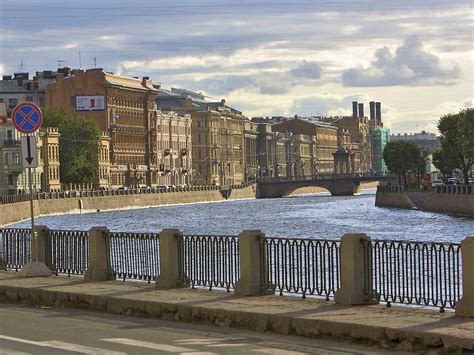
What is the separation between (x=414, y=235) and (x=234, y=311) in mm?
41932

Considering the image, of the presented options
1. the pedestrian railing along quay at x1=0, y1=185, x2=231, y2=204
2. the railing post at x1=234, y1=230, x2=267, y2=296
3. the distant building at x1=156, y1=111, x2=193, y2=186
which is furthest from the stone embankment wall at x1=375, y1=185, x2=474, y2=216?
the railing post at x1=234, y1=230, x2=267, y2=296

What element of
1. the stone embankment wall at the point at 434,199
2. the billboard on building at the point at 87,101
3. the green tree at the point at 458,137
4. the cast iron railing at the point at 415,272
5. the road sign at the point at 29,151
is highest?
the billboard on building at the point at 87,101

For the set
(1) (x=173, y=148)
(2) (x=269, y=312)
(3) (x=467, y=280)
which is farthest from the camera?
(1) (x=173, y=148)

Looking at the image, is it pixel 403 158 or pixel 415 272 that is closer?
pixel 415 272

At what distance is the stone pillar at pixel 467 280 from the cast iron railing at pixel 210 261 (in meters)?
4.35

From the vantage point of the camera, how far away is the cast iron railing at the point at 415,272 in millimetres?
14250

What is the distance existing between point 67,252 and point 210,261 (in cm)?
350

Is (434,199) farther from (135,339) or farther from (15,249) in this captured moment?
(135,339)

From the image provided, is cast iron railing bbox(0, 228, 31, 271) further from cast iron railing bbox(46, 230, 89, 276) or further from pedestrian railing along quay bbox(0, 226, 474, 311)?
cast iron railing bbox(46, 230, 89, 276)

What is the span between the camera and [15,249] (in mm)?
22062

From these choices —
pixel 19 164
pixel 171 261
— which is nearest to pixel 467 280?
pixel 171 261

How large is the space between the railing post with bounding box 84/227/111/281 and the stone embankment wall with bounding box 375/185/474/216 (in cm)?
6892

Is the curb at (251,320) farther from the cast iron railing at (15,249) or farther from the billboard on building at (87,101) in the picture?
the billboard on building at (87,101)

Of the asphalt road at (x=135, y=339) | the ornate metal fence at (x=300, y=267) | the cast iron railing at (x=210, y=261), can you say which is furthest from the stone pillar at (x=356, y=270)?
the cast iron railing at (x=210, y=261)
